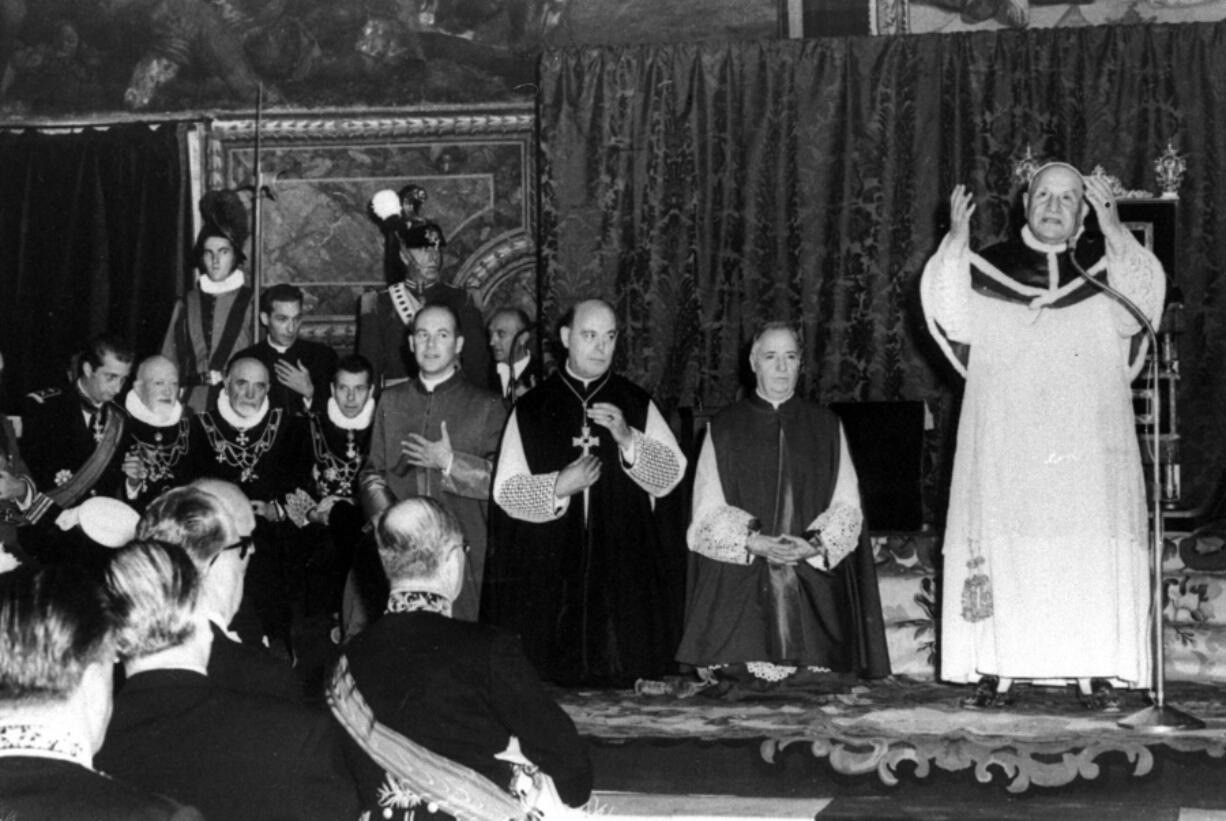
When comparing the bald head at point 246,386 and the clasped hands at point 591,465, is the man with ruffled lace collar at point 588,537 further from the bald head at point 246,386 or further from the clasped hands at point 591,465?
the bald head at point 246,386

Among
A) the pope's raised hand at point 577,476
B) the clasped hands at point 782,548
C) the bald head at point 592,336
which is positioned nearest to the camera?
the clasped hands at point 782,548

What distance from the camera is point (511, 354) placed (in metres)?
8.72

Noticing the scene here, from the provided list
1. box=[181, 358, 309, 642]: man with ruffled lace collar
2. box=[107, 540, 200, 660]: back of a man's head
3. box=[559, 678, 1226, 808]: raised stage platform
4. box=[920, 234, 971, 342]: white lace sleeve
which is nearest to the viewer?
box=[107, 540, 200, 660]: back of a man's head

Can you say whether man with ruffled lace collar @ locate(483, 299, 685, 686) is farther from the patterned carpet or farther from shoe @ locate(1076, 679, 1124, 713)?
shoe @ locate(1076, 679, 1124, 713)

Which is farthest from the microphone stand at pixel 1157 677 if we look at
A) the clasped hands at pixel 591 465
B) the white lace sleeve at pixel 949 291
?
the clasped hands at pixel 591 465

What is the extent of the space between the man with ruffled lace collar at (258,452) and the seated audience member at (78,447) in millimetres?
304

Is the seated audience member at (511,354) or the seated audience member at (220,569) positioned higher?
the seated audience member at (511,354)

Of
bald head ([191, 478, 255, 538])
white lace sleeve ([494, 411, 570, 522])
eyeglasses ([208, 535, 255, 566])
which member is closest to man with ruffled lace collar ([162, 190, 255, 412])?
white lace sleeve ([494, 411, 570, 522])

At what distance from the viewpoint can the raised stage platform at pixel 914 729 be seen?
5.39m

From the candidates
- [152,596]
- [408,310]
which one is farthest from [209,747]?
[408,310]

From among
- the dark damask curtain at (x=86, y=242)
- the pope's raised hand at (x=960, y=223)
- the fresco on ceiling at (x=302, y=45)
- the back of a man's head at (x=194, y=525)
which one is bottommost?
the back of a man's head at (x=194, y=525)

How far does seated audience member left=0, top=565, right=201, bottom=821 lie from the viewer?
2.85 m

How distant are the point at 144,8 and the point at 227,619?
24.2 ft

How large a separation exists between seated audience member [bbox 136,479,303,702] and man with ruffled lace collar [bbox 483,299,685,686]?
2.06 meters
